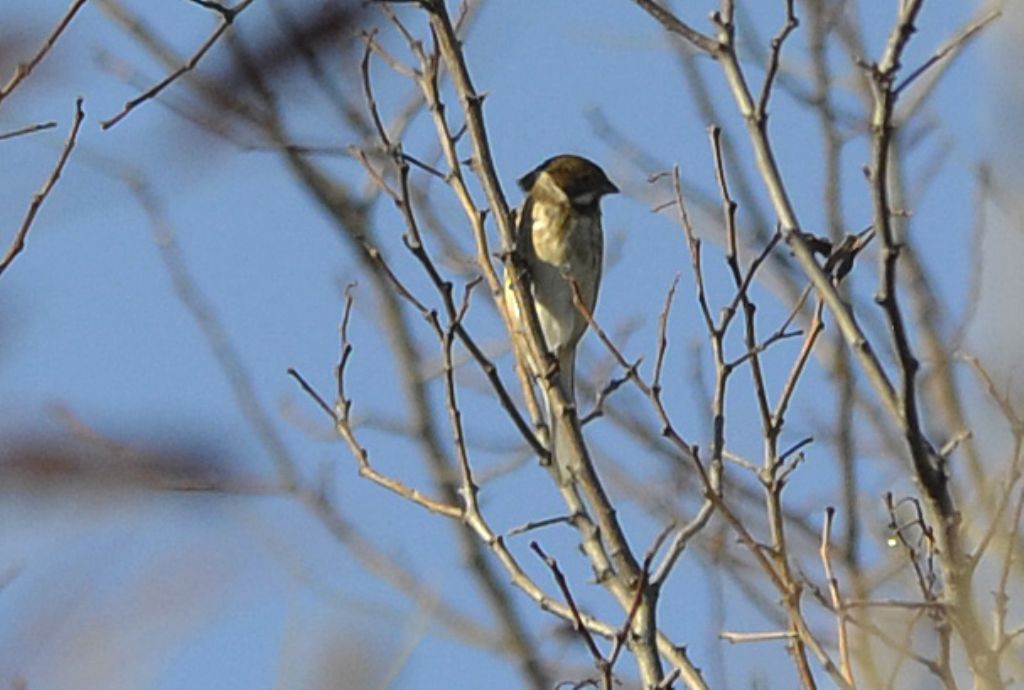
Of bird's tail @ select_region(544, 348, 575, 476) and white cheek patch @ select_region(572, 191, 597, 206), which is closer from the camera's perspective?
bird's tail @ select_region(544, 348, 575, 476)

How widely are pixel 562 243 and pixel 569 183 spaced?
237 millimetres

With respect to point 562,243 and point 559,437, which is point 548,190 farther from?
point 559,437

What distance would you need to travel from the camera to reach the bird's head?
17.9 ft

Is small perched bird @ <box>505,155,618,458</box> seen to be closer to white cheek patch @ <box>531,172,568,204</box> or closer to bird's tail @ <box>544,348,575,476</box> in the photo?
white cheek patch @ <box>531,172,568,204</box>

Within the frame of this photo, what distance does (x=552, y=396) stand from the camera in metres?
3.75

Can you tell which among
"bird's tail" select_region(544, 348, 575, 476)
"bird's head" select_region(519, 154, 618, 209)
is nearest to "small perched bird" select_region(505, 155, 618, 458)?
"bird's head" select_region(519, 154, 618, 209)

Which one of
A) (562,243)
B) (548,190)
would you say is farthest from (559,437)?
(548,190)

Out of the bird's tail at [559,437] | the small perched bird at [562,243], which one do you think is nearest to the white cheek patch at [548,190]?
the small perched bird at [562,243]

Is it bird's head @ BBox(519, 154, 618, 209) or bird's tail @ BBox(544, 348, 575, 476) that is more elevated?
bird's head @ BBox(519, 154, 618, 209)

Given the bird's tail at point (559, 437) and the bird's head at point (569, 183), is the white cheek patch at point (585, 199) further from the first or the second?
the bird's tail at point (559, 437)

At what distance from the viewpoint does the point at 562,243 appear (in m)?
5.35

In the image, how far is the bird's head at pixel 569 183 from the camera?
545cm

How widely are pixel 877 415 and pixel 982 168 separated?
755 millimetres

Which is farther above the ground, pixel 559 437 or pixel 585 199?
pixel 585 199
